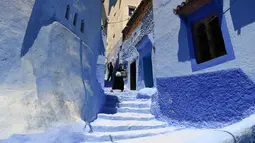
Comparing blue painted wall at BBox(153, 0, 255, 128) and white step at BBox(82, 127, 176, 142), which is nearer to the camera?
blue painted wall at BBox(153, 0, 255, 128)

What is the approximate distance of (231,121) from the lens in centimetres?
281

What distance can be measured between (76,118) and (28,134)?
817mm

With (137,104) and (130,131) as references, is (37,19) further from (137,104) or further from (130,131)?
(137,104)

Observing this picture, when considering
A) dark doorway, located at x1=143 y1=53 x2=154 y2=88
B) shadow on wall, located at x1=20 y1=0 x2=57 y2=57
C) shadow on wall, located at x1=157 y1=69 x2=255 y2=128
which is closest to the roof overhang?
shadow on wall, located at x1=157 y1=69 x2=255 y2=128

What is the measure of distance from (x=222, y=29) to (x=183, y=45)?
968mm

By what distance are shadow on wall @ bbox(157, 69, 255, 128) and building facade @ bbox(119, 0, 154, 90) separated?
2.83 metres

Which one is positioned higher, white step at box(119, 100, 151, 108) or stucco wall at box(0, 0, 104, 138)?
stucco wall at box(0, 0, 104, 138)

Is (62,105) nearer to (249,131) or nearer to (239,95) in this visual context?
(249,131)

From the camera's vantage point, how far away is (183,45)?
4012 mm

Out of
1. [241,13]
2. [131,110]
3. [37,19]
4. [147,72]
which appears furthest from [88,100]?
[147,72]

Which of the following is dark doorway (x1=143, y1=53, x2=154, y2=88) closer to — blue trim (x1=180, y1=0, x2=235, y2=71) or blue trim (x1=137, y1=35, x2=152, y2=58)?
blue trim (x1=137, y1=35, x2=152, y2=58)

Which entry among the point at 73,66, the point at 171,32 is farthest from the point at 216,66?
the point at 73,66

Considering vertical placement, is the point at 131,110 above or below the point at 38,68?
below

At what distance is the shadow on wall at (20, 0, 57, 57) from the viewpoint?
2.35 m
